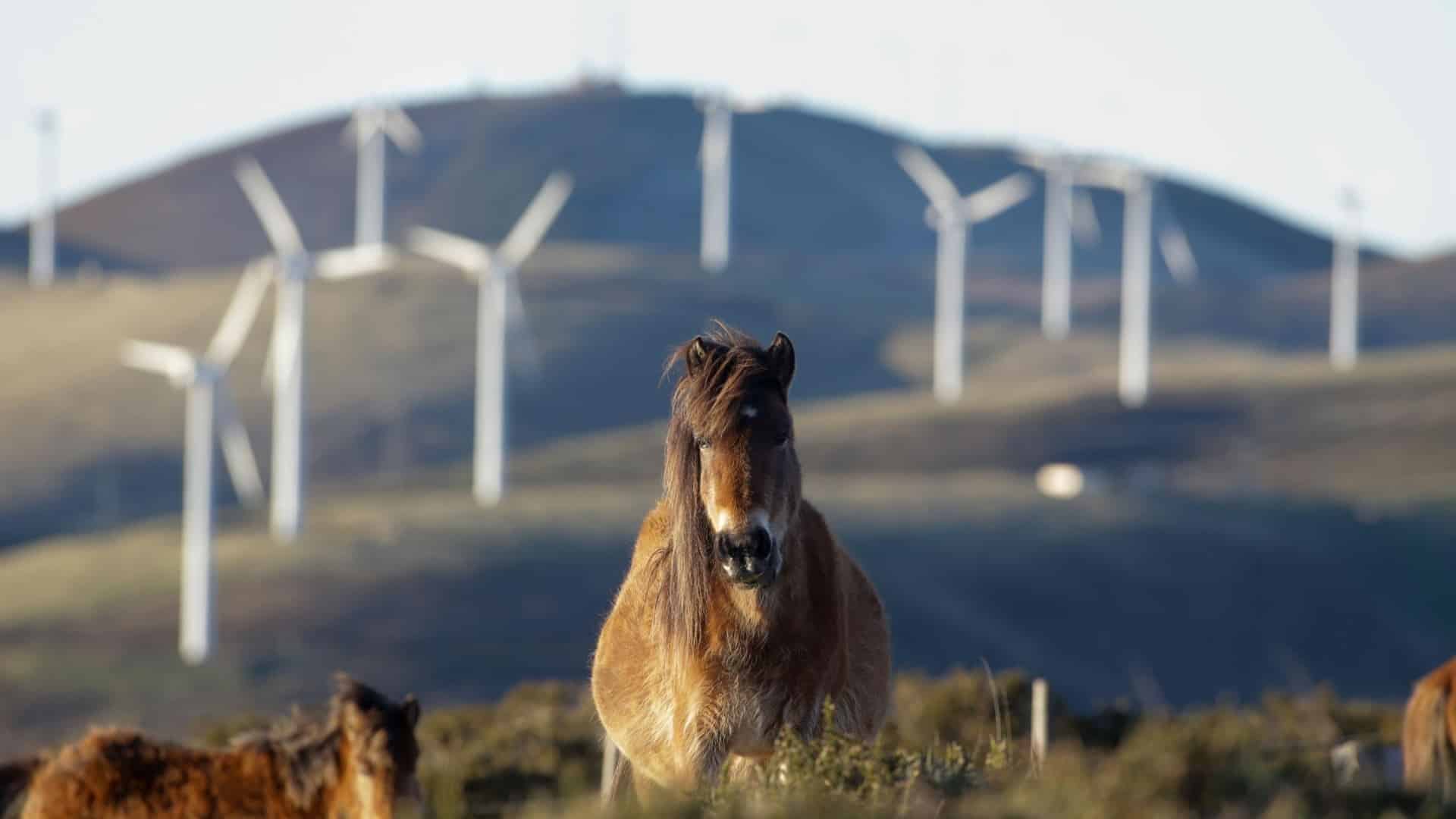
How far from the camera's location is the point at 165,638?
234 ft

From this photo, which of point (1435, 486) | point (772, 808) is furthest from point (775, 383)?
point (1435, 486)

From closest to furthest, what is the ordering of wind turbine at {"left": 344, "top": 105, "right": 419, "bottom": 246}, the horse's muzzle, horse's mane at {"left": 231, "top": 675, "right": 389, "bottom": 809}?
the horse's muzzle < horse's mane at {"left": 231, "top": 675, "right": 389, "bottom": 809} < wind turbine at {"left": 344, "top": 105, "right": 419, "bottom": 246}

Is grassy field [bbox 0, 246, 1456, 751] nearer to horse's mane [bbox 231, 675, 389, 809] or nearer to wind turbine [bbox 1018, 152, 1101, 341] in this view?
wind turbine [bbox 1018, 152, 1101, 341]

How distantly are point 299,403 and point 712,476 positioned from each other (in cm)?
5504

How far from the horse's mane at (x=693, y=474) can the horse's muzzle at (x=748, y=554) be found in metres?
0.60

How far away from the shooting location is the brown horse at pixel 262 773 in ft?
35.3

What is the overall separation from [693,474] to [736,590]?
1.74 ft

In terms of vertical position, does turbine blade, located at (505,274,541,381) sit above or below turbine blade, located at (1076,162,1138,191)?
below

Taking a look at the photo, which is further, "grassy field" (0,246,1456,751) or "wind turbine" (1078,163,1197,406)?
"wind turbine" (1078,163,1197,406)

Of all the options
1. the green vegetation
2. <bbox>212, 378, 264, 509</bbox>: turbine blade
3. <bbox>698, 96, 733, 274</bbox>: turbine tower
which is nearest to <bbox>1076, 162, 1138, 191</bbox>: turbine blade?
<bbox>698, 96, 733, 274</bbox>: turbine tower

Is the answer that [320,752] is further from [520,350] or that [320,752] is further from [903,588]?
[520,350]

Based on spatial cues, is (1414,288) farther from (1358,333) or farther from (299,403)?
(299,403)

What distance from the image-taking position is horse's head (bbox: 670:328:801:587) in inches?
416

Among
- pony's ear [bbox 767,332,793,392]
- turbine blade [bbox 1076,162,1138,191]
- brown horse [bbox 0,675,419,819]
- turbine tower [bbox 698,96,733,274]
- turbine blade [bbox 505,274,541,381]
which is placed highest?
turbine tower [bbox 698,96,733,274]
